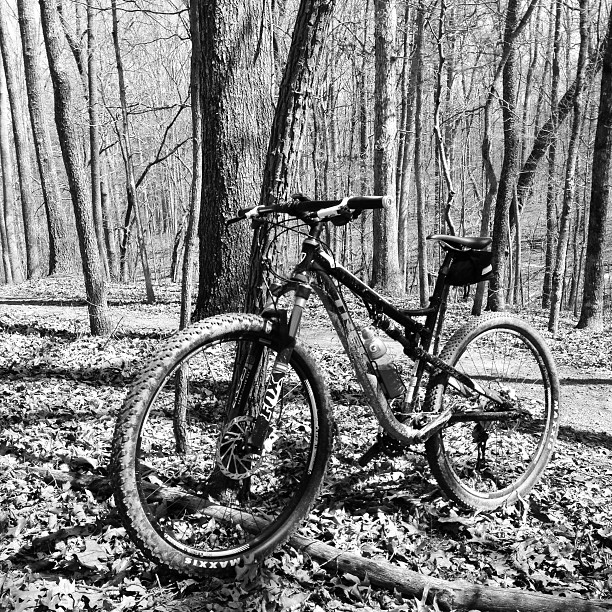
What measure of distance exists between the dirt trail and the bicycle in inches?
91.8

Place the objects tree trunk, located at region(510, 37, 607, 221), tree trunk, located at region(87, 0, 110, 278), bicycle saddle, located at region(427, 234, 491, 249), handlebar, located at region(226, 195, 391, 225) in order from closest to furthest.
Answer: handlebar, located at region(226, 195, 391, 225) → bicycle saddle, located at region(427, 234, 491, 249) → tree trunk, located at region(510, 37, 607, 221) → tree trunk, located at region(87, 0, 110, 278)

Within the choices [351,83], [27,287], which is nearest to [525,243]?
[351,83]

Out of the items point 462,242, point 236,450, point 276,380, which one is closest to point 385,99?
point 462,242

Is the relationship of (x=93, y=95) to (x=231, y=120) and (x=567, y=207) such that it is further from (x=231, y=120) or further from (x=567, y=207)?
(x=231, y=120)

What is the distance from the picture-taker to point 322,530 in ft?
9.53

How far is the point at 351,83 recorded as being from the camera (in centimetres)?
2417

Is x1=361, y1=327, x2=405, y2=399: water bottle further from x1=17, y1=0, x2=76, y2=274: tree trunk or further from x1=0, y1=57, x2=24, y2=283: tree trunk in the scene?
x1=0, y1=57, x2=24, y2=283: tree trunk

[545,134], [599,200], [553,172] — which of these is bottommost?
[599,200]

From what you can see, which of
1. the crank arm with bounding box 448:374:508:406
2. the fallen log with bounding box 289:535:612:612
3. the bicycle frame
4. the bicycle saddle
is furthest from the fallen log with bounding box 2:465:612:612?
the bicycle saddle

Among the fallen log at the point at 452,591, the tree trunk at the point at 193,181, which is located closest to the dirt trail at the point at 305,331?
the fallen log at the point at 452,591

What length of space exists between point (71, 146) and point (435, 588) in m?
7.08

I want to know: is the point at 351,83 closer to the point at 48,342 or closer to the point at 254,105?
the point at 48,342

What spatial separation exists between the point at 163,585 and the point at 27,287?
552 inches

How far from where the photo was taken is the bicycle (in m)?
2.27
